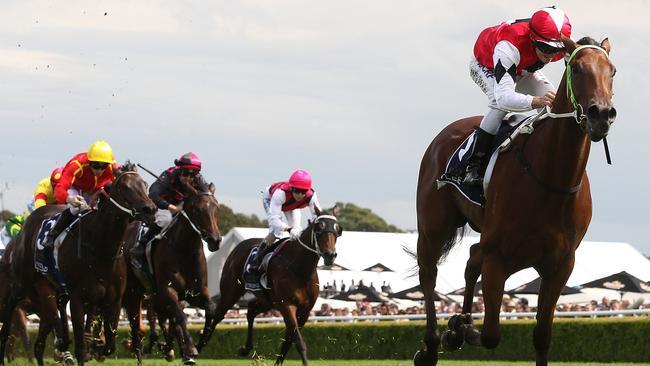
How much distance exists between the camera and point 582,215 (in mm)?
7141

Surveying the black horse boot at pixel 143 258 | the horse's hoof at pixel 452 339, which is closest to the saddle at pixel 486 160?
the horse's hoof at pixel 452 339

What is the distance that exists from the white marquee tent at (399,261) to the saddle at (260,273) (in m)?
12.9

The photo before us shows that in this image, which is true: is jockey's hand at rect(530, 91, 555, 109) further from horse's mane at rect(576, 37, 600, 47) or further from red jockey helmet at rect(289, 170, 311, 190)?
red jockey helmet at rect(289, 170, 311, 190)

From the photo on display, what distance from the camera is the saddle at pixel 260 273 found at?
47.2 ft

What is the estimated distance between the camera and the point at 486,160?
25.4 feet

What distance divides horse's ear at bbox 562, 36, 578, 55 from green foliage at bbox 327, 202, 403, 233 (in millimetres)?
72941

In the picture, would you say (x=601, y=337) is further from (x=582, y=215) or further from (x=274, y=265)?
(x=582, y=215)

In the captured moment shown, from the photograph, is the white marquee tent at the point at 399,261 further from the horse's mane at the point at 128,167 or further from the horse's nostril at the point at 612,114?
the horse's nostril at the point at 612,114

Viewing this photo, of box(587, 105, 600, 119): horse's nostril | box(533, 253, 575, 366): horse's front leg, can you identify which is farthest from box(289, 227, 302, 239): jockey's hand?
box(587, 105, 600, 119): horse's nostril

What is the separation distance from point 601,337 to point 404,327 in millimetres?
3185

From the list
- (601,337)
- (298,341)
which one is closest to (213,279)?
(601,337)

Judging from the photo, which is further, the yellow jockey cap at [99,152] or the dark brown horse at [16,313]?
the dark brown horse at [16,313]

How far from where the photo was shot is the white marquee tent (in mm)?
28375

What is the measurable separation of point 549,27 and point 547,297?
1.61 m
